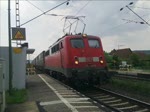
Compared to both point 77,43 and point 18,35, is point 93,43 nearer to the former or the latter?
point 77,43

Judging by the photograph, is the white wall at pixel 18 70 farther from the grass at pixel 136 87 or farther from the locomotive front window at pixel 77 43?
the grass at pixel 136 87

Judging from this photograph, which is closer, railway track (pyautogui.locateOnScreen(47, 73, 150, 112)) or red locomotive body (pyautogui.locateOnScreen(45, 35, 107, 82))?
railway track (pyautogui.locateOnScreen(47, 73, 150, 112))

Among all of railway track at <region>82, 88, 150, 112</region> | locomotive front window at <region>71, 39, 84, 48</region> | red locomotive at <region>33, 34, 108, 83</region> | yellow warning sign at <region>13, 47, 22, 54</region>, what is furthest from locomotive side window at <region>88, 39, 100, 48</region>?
yellow warning sign at <region>13, 47, 22, 54</region>

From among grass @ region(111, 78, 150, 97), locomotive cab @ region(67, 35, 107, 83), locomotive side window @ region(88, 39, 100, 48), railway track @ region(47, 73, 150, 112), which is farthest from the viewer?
Result: locomotive side window @ region(88, 39, 100, 48)

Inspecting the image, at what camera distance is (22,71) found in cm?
2112

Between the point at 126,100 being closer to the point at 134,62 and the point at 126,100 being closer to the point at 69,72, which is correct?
the point at 69,72

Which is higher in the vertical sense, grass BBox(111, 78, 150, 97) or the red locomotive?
the red locomotive

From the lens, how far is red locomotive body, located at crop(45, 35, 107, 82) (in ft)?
65.3

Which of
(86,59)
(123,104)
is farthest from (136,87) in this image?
(123,104)

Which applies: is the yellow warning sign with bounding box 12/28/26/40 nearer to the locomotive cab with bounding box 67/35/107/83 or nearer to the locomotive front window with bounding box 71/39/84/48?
the locomotive cab with bounding box 67/35/107/83

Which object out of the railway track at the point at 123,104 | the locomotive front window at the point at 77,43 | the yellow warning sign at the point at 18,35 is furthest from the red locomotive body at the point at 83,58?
the yellow warning sign at the point at 18,35

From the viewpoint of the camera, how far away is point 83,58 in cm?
2056

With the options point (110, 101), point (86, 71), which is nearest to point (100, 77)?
point (86, 71)

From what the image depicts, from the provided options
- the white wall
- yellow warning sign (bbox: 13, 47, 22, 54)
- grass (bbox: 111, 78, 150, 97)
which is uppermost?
yellow warning sign (bbox: 13, 47, 22, 54)
